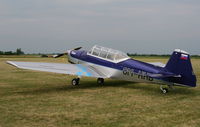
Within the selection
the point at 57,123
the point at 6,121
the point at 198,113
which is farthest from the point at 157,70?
the point at 6,121

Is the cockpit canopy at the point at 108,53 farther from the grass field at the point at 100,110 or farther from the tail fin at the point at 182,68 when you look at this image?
the tail fin at the point at 182,68

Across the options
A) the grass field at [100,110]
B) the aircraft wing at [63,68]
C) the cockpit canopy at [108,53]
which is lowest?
the grass field at [100,110]

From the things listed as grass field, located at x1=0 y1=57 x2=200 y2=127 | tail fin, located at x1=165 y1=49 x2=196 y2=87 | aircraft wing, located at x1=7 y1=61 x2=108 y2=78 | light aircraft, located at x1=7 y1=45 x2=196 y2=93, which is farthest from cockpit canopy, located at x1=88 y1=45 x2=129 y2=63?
tail fin, located at x1=165 y1=49 x2=196 y2=87

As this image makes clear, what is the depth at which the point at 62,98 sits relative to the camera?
8914 mm

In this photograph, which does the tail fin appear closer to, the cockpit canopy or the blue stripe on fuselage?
the blue stripe on fuselage

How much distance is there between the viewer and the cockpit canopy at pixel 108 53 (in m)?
12.2

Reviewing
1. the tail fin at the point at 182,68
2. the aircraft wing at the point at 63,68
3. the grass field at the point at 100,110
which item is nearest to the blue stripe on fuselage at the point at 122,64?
the aircraft wing at the point at 63,68

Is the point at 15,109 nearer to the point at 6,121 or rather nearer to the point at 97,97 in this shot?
the point at 6,121

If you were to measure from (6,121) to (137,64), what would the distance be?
6.50 meters

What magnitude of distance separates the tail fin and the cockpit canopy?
2.99 m

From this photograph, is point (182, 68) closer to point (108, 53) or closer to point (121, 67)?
point (121, 67)

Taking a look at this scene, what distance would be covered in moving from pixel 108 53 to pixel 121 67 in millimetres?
1335

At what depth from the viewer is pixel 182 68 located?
9227mm

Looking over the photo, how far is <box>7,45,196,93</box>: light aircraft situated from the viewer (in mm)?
9273
